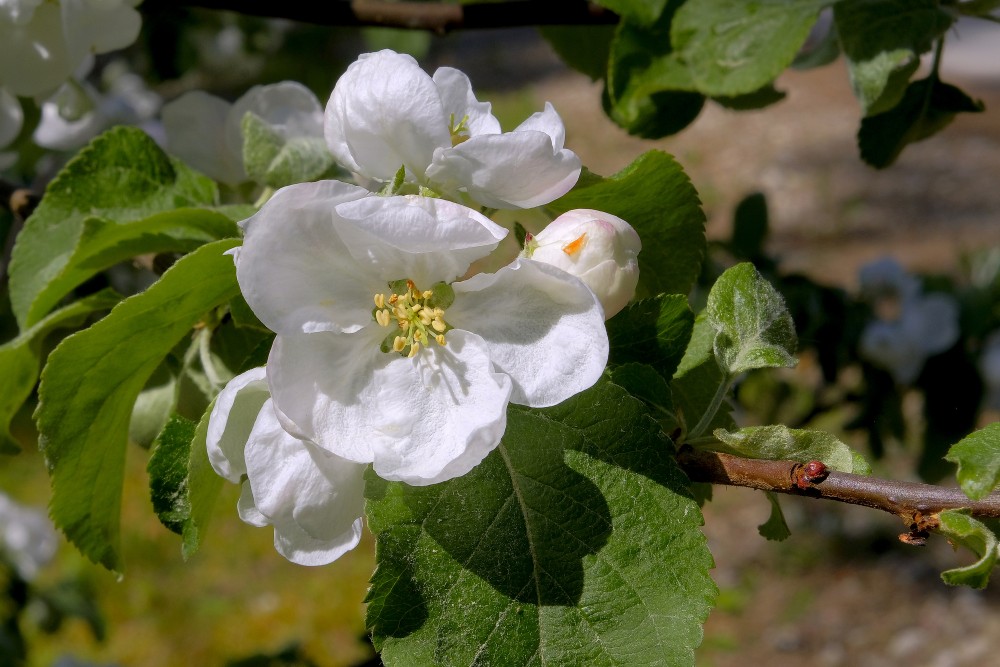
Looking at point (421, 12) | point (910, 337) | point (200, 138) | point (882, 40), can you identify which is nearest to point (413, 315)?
point (200, 138)

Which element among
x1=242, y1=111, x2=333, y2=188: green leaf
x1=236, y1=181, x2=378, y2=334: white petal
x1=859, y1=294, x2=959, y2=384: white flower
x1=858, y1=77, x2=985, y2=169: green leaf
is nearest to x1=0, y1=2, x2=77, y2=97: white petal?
x1=242, y1=111, x2=333, y2=188: green leaf

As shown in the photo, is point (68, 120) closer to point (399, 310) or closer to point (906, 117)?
point (399, 310)

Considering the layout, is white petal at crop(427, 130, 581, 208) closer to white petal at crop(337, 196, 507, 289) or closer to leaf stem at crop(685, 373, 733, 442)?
white petal at crop(337, 196, 507, 289)

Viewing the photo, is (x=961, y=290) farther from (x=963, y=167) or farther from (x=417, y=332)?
(x=963, y=167)

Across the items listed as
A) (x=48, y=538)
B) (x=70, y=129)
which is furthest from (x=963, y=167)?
(x=70, y=129)


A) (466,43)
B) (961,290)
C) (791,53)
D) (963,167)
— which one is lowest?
(466,43)

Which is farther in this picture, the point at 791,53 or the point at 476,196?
the point at 791,53

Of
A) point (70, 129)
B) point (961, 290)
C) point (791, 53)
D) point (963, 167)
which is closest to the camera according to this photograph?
point (791, 53)

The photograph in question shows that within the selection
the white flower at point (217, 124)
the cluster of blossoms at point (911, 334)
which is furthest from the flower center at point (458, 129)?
the cluster of blossoms at point (911, 334)
